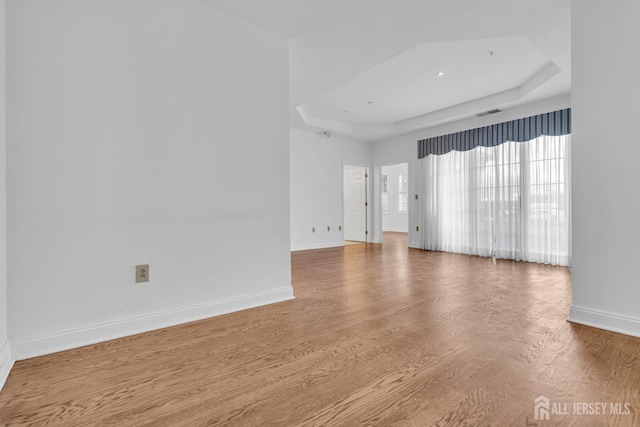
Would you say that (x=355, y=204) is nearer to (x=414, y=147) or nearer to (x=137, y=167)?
(x=414, y=147)

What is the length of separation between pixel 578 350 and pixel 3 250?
131 inches

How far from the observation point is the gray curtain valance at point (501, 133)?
488 cm

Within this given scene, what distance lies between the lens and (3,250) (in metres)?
1.81

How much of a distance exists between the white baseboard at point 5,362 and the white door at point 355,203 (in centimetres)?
704

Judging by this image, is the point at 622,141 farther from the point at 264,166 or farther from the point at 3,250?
the point at 3,250

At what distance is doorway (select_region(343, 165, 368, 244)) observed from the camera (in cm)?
825

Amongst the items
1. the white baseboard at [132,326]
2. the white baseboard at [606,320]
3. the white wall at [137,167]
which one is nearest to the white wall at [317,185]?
the white wall at [137,167]

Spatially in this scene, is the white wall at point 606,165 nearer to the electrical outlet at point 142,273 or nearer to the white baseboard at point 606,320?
the white baseboard at point 606,320

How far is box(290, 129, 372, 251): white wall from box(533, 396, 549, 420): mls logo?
5.56 m

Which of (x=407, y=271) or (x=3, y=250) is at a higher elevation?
(x=3, y=250)

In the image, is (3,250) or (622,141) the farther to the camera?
→ (622,141)

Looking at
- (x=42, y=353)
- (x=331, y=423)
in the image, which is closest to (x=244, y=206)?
(x=42, y=353)

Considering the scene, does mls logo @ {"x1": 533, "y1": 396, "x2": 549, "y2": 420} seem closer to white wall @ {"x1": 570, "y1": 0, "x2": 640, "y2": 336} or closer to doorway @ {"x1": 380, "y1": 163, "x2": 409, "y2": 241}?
white wall @ {"x1": 570, "y1": 0, "x2": 640, "y2": 336}

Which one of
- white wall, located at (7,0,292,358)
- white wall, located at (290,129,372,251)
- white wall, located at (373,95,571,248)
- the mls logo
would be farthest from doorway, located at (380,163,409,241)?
the mls logo
